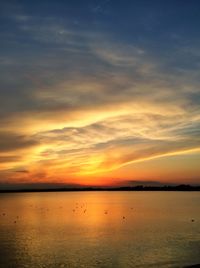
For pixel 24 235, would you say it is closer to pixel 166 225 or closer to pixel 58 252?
pixel 58 252

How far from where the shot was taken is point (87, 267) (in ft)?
93.8

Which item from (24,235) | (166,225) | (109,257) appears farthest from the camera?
(166,225)

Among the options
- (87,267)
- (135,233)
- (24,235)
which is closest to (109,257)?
(87,267)

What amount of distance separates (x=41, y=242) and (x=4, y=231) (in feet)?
41.7

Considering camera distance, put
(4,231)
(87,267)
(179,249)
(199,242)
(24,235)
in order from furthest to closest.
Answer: (4,231), (24,235), (199,242), (179,249), (87,267)

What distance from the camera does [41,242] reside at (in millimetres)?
40625

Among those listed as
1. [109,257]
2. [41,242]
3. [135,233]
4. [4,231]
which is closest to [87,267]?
[109,257]

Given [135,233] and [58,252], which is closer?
[58,252]

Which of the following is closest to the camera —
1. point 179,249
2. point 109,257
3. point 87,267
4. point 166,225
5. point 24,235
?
point 87,267

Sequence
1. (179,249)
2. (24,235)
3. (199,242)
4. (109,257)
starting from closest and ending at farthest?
(109,257) < (179,249) < (199,242) < (24,235)

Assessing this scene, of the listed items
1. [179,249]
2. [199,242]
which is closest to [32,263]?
[179,249]

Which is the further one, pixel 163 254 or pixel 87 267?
pixel 163 254

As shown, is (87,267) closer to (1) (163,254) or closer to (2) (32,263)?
(2) (32,263)

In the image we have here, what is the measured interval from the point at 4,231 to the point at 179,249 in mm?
27677
